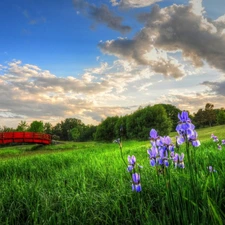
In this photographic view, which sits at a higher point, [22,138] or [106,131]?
[106,131]

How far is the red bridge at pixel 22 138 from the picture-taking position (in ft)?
86.3

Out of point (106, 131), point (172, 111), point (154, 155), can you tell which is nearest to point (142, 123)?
point (106, 131)

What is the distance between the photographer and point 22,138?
1083 inches

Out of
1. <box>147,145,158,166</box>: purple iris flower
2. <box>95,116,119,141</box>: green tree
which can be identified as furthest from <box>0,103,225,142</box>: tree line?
<box>147,145,158,166</box>: purple iris flower

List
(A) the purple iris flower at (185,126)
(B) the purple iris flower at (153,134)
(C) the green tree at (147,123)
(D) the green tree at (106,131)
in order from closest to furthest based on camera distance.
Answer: (A) the purple iris flower at (185,126) < (B) the purple iris flower at (153,134) < (C) the green tree at (147,123) < (D) the green tree at (106,131)

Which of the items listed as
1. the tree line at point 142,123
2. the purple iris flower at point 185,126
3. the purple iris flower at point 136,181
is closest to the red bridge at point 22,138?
the tree line at point 142,123

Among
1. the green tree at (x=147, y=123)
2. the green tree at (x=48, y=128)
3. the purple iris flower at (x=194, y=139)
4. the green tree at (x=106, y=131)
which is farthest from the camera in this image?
the green tree at (x=48, y=128)

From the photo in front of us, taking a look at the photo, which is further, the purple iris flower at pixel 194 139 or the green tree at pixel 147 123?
the green tree at pixel 147 123

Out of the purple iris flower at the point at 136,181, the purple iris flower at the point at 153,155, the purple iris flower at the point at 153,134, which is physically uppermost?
the purple iris flower at the point at 153,134

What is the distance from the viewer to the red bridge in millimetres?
26319

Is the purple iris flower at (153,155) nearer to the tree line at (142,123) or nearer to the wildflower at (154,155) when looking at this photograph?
the wildflower at (154,155)

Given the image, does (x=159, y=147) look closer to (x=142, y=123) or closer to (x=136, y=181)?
(x=136, y=181)

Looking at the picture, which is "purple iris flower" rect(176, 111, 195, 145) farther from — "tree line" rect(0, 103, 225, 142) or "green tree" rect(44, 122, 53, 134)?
"green tree" rect(44, 122, 53, 134)

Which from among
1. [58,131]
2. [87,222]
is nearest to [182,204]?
[87,222]
